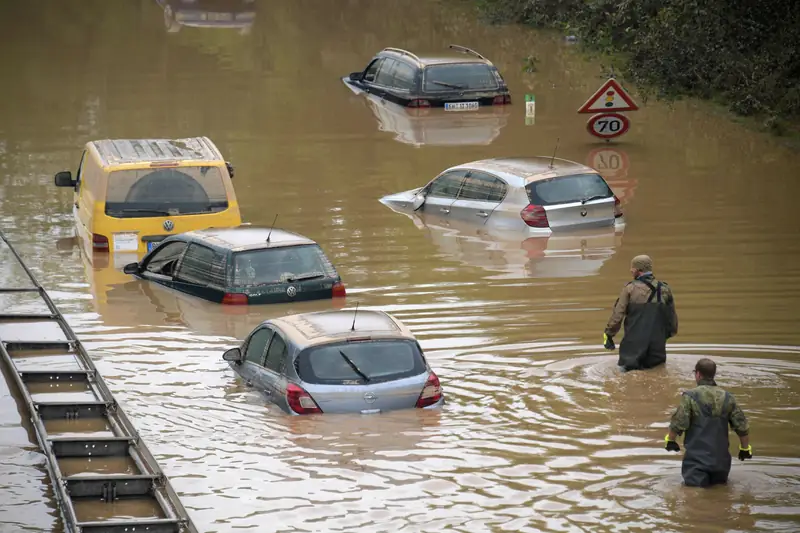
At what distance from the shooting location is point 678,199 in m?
27.1

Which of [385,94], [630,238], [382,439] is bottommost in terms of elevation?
[382,439]

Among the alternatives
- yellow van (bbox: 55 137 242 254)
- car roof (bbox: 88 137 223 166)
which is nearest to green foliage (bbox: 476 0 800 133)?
car roof (bbox: 88 137 223 166)

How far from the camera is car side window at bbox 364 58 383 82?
4016 centimetres

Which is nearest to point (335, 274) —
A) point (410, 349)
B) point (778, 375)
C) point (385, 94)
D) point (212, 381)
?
point (212, 381)

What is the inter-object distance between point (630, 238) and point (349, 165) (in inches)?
330

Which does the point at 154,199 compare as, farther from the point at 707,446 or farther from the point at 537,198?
the point at 707,446

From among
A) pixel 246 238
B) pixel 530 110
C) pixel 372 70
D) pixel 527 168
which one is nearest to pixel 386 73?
pixel 372 70

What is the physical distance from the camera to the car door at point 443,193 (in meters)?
26.0

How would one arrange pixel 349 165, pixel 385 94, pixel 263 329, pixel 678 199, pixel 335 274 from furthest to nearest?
pixel 385 94, pixel 349 165, pixel 678 199, pixel 335 274, pixel 263 329

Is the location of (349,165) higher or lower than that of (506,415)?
higher

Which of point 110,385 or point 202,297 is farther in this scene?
point 202,297

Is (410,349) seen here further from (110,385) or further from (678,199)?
(678,199)

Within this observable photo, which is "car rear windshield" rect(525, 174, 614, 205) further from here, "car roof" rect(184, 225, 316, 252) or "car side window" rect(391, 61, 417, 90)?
"car side window" rect(391, 61, 417, 90)

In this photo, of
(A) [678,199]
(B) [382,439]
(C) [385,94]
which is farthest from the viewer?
(C) [385,94]
